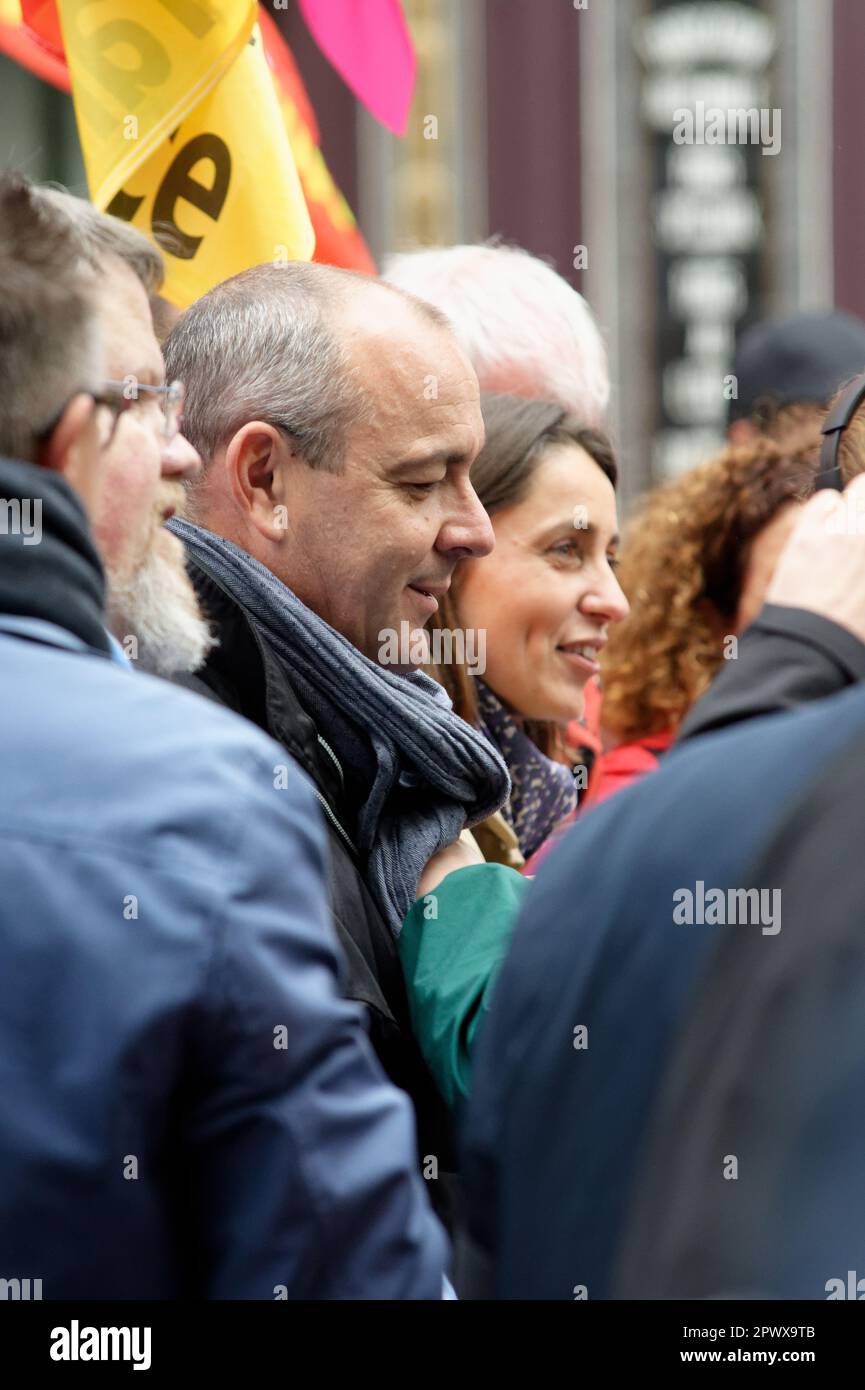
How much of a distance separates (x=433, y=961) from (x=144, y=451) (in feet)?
1.90

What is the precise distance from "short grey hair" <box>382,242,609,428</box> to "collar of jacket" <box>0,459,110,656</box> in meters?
1.71

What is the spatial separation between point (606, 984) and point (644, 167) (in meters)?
11.5

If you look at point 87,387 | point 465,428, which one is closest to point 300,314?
point 465,428

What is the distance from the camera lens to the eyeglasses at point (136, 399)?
149 cm

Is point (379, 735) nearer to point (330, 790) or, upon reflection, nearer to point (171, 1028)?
point (330, 790)

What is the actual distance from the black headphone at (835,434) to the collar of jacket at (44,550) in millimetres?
683

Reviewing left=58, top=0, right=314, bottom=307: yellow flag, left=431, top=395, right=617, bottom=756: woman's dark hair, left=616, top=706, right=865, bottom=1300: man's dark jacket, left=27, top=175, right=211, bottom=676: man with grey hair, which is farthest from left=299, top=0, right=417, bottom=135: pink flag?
left=616, top=706, right=865, bottom=1300: man's dark jacket

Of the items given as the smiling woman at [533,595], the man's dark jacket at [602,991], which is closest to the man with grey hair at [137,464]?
the man's dark jacket at [602,991]

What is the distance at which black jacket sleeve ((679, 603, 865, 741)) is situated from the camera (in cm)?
132

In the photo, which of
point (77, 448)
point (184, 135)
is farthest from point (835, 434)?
point (184, 135)

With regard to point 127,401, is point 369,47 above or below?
above

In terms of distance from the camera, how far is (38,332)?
54.7 inches

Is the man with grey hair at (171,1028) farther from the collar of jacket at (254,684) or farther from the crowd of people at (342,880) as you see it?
the collar of jacket at (254,684)

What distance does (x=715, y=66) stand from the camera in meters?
12.0
